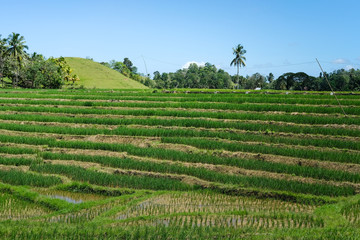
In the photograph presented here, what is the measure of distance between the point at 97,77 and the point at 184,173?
Result: 7535 cm

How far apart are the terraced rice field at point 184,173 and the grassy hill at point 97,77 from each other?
55088mm

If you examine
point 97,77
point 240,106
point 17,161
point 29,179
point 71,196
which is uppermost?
point 97,77

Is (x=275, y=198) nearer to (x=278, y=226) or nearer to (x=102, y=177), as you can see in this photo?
(x=278, y=226)

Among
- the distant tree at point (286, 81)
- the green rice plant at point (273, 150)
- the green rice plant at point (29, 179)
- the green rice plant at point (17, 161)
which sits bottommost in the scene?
the green rice plant at point (29, 179)

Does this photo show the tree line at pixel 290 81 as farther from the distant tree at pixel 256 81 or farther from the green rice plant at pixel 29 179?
the green rice plant at pixel 29 179

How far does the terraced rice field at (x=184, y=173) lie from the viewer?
8675 millimetres

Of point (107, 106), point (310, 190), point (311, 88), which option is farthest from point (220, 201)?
point (311, 88)

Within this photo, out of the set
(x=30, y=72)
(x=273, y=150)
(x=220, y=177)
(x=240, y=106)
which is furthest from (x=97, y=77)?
(x=220, y=177)

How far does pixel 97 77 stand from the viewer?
278 ft

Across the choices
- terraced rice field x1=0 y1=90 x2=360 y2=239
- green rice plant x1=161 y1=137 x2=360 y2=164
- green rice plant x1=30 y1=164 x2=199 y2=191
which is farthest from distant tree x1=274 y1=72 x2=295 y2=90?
green rice plant x1=30 y1=164 x2=199 y2=191

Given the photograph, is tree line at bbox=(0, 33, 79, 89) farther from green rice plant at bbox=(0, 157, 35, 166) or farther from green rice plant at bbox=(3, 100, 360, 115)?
green rice plant at bbox=(0, 157, 35, 166)

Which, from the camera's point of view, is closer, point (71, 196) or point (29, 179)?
point (71, 196)

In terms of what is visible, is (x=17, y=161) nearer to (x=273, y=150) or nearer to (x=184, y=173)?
(x=184, y=173)

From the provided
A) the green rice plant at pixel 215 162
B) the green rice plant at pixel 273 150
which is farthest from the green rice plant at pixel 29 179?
the green rice plant at pixel 273 150
